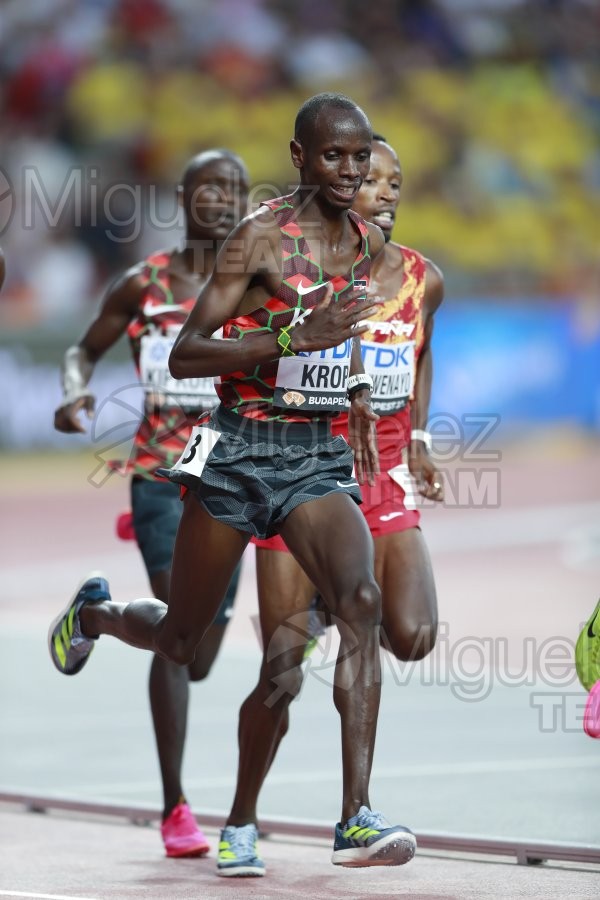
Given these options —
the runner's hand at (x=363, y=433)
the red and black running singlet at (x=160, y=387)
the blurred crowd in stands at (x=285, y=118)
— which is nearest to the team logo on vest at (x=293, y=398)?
the runner's hand at (x=363, y=433)

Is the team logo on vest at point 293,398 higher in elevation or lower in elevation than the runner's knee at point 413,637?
higher

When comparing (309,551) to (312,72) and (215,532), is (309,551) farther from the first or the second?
(312,72)

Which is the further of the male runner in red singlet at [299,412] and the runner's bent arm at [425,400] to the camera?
the runner's bent arm at [425,400]

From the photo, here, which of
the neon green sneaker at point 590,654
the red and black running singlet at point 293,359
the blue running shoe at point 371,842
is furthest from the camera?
the red and black running singlet at point 293,359

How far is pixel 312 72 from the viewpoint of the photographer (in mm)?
24469

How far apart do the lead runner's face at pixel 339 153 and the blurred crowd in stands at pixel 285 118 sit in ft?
50.9

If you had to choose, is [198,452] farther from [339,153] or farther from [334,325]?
[339,153]

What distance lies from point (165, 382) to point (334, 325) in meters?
2.09

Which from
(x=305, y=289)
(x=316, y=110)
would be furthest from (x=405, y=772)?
(x=316, y=110)

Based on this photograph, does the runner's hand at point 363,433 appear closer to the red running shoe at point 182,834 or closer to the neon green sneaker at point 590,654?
the neon green sneaker at point 590,654

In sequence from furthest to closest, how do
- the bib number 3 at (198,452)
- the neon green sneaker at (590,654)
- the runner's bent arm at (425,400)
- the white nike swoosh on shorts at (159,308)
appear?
the white nike swoosh on shorts at (159,308)
the runner's bent arm at (425,400)
the bib number 3 at (198,452)
the neon green sneaker at (590,654)

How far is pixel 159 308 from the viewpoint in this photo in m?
6.88

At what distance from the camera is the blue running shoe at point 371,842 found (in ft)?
15.2

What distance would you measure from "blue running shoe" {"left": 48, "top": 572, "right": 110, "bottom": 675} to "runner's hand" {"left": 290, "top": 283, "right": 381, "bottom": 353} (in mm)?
1788
